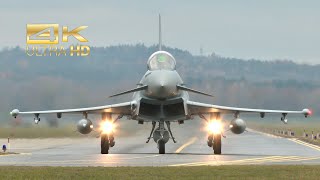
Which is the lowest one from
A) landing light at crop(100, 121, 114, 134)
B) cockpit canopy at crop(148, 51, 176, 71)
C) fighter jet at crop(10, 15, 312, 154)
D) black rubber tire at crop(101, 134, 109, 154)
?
black rubber tire at crop(101, 134, 109, 154)

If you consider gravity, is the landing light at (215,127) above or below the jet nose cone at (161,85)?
below

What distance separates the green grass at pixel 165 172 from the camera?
78.2 ft

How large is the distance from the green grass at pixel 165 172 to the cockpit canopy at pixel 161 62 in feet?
35.5

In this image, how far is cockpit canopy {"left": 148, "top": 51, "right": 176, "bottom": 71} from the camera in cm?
3744

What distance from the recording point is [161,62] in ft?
124

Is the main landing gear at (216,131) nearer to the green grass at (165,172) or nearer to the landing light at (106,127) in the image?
the landing light at (106,127)

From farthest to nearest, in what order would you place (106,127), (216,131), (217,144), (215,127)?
(106,127)
(215,127)
(216,131)
(217,144)

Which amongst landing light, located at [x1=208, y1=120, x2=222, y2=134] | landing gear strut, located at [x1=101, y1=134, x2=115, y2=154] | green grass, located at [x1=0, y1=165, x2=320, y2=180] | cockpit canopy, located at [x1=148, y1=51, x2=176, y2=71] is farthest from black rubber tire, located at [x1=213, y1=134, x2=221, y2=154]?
green grass, located at [x1=0, y1=165, x2=320, y2=180]

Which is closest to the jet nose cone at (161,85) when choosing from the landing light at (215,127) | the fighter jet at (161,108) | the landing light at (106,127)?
the fighter jet at (161,108)

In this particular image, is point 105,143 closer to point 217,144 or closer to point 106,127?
point 106,127

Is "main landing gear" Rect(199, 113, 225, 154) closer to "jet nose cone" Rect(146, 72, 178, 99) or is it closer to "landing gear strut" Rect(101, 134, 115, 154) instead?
"jet nose cone" Rect(146, 72, 178, 99)

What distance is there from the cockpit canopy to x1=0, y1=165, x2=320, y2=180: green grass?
10.8 metres

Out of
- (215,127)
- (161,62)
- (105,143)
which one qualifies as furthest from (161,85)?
(105,143)

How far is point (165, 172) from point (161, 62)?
13.1 metres
